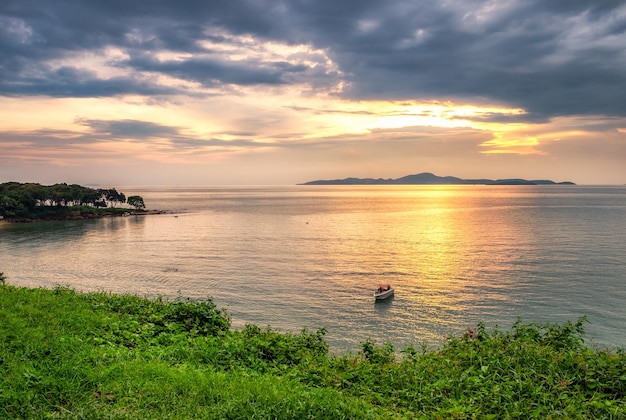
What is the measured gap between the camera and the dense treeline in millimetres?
107625

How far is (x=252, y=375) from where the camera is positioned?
919 centimetres

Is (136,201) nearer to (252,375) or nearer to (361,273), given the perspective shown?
(361,273)

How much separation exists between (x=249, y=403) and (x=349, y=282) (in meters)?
36.2

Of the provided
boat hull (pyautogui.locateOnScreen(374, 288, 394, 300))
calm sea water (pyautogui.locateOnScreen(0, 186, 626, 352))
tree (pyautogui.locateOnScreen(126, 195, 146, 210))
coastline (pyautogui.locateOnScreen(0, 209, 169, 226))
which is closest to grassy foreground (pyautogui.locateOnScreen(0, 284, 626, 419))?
calm sea water (pyautogui.locateOnScreen(0, 186, 626, 352))

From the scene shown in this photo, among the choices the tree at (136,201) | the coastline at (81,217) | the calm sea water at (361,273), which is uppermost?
the tree at (136,201)

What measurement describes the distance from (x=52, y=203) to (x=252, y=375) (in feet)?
451

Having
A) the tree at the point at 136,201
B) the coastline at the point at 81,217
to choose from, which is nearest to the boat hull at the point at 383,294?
the coastline at the point at 81,217

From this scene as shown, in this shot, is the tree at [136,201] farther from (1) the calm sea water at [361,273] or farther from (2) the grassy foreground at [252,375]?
(2) the grassy foreground at [252,375]

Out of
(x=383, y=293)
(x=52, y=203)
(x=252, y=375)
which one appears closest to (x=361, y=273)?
(x=383, y=293)

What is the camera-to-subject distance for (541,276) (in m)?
43.8

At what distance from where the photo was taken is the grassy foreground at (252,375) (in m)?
7.22

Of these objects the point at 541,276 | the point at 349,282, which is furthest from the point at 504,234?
the point at 349,282

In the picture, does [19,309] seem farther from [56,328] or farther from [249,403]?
[249,403]

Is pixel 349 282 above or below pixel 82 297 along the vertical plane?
below
